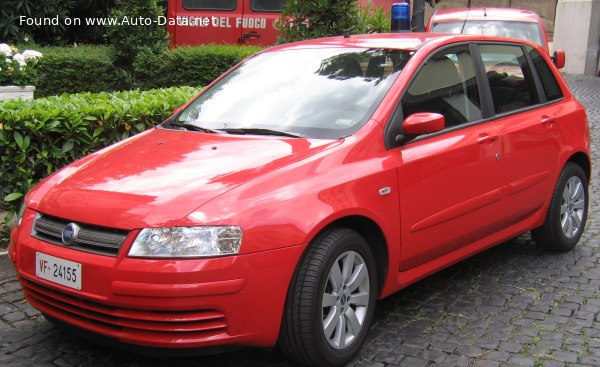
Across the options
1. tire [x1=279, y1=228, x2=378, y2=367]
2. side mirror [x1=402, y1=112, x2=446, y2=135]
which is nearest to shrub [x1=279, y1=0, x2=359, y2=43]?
side mirror [x1=402, y1=112, x2=446, y2=135]

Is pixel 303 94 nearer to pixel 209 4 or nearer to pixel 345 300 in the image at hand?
pixel 345 300

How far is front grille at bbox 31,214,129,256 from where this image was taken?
3354 millimetres

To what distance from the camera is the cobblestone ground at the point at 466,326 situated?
3916 mm

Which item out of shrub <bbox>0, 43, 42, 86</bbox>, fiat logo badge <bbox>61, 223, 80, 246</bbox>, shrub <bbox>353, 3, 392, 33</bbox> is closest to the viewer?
fiat logo badge <bbox>61, 223, 80, 246</bbox>

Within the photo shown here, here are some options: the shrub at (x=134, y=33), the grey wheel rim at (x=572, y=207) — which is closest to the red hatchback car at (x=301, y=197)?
the grey wheel rim at (x=572, y=207)

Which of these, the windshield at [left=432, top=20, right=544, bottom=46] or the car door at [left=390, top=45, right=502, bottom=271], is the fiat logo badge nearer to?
the car door at [left=390, top=45, right=502, bottom=271]

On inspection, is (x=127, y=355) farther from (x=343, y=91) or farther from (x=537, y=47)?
(x=537, y=47)

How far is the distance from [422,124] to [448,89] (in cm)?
71

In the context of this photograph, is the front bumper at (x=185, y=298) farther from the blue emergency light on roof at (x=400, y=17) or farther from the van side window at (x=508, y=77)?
the blue emergency light on roof at (x=400, y=17)

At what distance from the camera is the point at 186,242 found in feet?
10.8

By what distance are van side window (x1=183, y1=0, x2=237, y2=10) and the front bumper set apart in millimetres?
8465

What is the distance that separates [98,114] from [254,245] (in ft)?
9.39

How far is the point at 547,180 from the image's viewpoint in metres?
5.40

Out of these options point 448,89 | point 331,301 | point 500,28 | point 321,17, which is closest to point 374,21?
point 321,17
